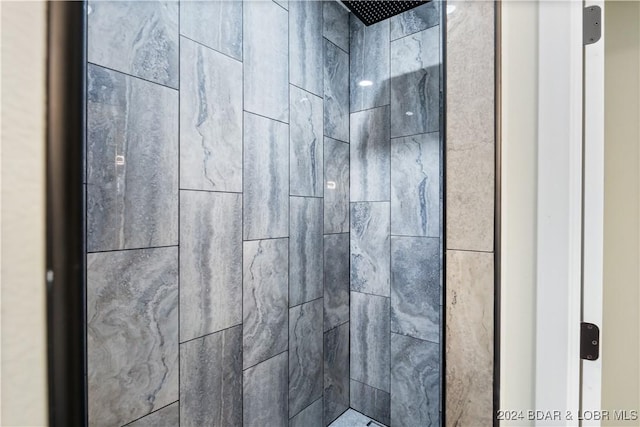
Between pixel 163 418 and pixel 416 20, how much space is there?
6.13 feet

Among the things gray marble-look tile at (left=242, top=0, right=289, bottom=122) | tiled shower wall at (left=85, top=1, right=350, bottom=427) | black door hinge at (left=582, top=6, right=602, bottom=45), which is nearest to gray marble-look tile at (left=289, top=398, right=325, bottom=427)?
tiled shower wall at (left=85, top=1, right=350, bottom=427)

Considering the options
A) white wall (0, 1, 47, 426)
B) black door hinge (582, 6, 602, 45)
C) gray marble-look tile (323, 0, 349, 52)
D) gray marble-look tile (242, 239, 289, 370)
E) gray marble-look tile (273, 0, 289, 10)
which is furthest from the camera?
gray marble-look tile (323, 0, 349, 52)

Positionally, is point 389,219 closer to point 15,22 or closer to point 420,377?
point 420,377

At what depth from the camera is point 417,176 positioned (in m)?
1.50

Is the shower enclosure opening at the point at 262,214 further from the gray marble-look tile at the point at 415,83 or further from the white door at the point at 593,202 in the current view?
the white door at the point at 593,202

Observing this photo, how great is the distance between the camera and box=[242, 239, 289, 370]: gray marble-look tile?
3.77ft

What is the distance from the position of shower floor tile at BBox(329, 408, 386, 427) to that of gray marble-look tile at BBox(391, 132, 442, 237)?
102cm

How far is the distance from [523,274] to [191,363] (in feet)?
3.11

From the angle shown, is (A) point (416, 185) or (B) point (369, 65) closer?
(A) point (416, 185)

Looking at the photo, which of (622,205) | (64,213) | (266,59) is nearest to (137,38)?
(266,59)

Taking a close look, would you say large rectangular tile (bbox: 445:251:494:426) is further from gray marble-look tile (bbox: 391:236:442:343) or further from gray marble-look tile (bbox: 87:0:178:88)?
gray marble-look tile (bbox: 87:0:178:88)

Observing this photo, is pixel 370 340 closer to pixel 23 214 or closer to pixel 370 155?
pixel 370 155

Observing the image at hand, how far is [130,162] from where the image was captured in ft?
2.70

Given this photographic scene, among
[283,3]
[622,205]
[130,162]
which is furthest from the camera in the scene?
[283,3]
